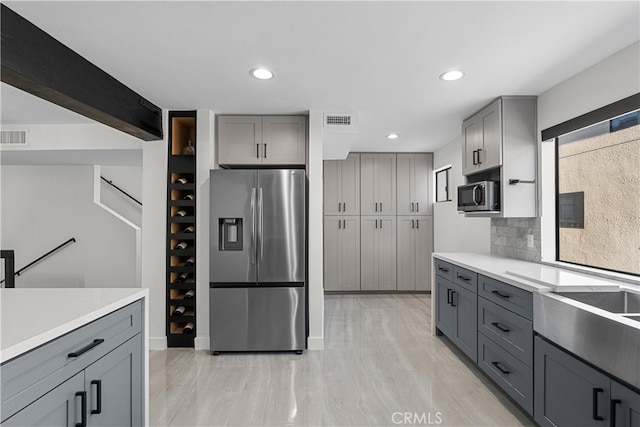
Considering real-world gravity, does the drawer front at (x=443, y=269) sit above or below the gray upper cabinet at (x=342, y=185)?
below

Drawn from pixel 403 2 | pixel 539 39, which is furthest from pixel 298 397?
pixel 539 39

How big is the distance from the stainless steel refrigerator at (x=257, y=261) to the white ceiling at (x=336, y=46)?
79 centimetres

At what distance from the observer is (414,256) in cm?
588

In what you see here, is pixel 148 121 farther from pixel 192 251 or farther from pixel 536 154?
pixel 536 154

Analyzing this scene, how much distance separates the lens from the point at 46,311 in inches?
55.6

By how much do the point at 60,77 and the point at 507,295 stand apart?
10.4 feet

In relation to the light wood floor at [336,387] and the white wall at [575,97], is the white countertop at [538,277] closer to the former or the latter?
the white wall at [575,97]

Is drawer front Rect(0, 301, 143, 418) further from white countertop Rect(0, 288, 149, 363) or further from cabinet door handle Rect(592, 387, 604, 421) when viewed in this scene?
cabinet door handle Rect(592, 387, 604, 421)

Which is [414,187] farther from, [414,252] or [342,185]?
[342,185]

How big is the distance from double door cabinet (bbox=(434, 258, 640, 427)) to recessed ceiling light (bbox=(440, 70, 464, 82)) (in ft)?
5.03

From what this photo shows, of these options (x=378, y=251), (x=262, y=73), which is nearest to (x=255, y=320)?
(x=262, y=73)

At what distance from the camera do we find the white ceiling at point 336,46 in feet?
5.85

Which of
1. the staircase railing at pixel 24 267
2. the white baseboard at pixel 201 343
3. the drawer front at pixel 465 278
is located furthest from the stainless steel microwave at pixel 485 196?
the staircase railing at pixel 24 267

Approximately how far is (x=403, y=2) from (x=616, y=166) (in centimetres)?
200
